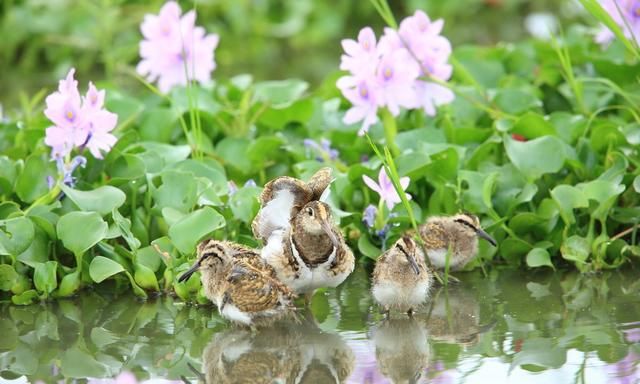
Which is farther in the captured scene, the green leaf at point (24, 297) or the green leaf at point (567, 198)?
the green leaf at point (567, 198)

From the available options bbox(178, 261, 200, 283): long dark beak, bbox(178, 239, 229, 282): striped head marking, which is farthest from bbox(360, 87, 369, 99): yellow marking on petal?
A: bbox(178, 261, 200, 283): long dark beak

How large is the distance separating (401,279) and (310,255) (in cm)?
40

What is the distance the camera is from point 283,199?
496 centimetres

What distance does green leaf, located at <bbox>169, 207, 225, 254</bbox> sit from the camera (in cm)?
513

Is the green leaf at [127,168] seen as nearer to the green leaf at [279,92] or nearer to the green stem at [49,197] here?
the green stem at [49,197]

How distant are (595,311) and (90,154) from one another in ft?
8.56

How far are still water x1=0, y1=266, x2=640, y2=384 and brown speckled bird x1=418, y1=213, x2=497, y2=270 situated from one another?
15 cm

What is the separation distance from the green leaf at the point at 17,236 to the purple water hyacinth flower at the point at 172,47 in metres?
2.00

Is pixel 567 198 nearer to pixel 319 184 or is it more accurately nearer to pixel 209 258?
pixel 319 184

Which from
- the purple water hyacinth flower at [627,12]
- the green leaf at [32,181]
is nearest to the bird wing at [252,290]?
the green leaf at [32,181]

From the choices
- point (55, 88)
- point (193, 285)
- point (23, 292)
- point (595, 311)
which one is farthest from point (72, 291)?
point (55, 88)

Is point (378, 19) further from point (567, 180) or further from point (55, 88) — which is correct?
point (567, 180)

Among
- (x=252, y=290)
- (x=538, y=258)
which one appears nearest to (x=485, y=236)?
(x=538, y=258)

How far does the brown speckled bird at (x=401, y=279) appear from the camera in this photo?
15.7 feet
